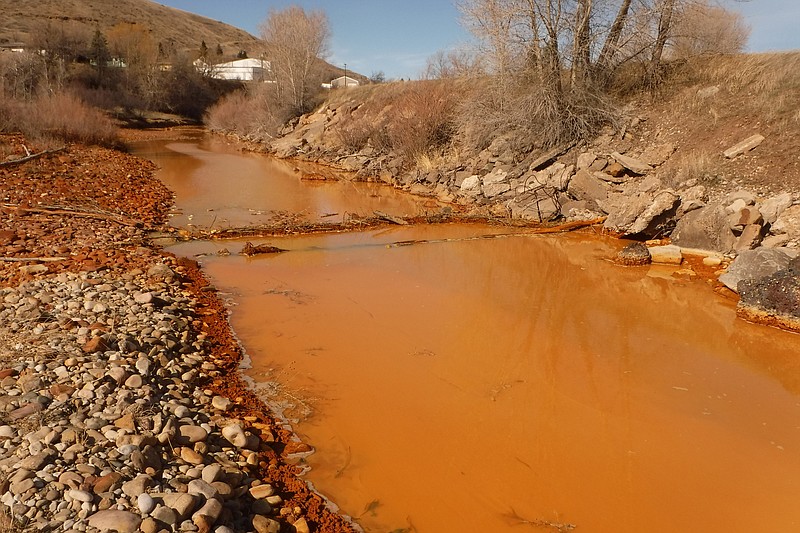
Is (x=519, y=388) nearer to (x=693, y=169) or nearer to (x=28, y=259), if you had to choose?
(x=28, y=259)

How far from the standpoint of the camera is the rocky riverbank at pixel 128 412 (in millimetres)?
3373

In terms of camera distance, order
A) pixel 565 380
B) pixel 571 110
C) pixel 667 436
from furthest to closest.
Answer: pixel 571 110 < pixel 565 380 < pixel 667 436

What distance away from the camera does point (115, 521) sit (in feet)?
10.3

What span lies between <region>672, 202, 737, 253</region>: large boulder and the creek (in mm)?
1160

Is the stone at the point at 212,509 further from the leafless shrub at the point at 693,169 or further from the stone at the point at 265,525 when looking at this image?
the leafless shrub at the point at 693,169

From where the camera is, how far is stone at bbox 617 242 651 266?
10.8 metres

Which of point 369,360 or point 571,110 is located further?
point 571,110

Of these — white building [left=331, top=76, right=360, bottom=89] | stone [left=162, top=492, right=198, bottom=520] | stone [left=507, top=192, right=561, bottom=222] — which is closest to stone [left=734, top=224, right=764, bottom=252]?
stone [left=507, top=192, right=561, bottom=222]

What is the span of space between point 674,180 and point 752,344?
7.05 meters

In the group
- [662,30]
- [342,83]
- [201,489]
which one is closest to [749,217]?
[662,30]

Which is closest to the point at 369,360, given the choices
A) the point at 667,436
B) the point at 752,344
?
the point at 667,436

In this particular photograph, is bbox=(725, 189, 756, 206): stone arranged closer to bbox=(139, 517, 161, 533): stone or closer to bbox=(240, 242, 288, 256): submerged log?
bbox=(240, 242, 288, 256): submerged log

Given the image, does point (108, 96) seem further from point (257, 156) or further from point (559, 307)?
point (559, 307)

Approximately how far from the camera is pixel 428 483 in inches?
172
